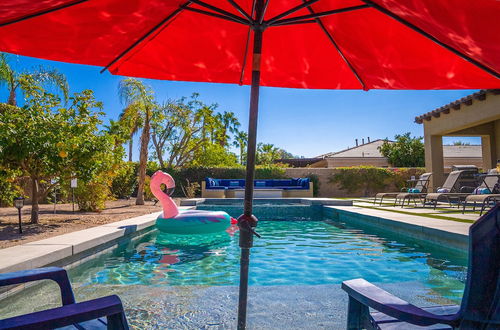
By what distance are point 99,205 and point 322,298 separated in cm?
939

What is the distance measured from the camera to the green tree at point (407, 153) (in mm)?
31812

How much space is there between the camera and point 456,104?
43.4ft

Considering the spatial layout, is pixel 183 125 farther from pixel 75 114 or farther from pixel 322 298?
pixel 322 298

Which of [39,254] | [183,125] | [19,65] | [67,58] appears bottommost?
[39,254]

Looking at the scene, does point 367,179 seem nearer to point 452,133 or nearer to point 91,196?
point 452,133

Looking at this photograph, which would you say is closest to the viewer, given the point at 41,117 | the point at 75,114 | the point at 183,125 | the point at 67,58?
the point at 67,58

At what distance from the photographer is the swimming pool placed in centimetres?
288

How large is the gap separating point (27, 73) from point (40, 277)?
17611 millimetres

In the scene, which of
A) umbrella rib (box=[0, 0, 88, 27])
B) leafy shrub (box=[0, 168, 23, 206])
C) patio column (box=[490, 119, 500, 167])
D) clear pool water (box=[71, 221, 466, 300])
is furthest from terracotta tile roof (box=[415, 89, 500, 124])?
leafy shrub (box=[0, 168, 23, 206])

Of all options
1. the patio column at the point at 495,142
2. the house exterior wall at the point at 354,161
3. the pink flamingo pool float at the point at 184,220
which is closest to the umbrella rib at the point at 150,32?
the pink flamingo pool float at the point at 184,220

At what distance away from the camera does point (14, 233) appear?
6051 millimetres

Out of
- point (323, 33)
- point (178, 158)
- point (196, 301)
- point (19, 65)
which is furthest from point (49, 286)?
point (178, 158)

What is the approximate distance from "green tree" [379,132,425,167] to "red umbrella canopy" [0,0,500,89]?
31.7 metres

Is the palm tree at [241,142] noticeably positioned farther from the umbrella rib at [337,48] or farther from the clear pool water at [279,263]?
the umbrella rib at [337,48]
